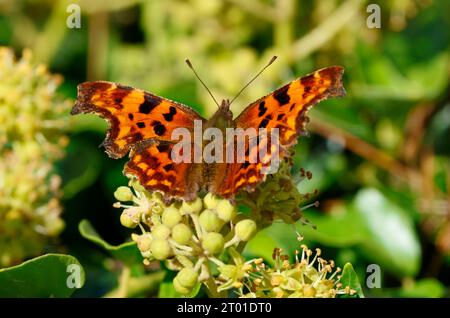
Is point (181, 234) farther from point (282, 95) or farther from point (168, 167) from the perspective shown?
point (282, 95)

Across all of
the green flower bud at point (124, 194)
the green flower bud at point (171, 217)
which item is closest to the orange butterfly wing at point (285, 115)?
the green flower bud at point (171, 217)

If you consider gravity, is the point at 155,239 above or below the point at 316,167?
below

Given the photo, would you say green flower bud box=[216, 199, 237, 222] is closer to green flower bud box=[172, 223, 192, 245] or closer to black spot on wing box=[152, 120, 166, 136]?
green flower bud box=[172, 223, 192, 245]

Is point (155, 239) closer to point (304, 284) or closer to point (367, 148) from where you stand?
point (304, 284)
